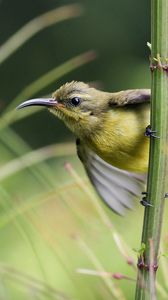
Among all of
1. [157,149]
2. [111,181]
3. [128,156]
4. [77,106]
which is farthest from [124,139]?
[157,149]

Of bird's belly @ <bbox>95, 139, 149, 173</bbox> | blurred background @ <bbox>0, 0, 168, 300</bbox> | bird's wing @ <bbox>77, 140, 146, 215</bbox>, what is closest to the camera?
blurred background @ <bbox>0, 0, 168, 300</bbox>

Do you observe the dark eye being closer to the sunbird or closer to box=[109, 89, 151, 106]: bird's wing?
the sunbird

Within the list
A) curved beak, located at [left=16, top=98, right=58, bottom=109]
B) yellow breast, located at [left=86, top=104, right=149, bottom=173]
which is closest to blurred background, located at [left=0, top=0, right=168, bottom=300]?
curved beak, located at [left=16, top=98, right=58, bottom=109]

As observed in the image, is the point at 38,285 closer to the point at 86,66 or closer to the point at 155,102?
the point at 155,102

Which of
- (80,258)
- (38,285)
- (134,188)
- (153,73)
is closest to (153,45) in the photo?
(153,73)

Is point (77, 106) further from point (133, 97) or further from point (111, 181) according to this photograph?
point (111, 181)

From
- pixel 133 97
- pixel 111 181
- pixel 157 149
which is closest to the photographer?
pixel 157 149

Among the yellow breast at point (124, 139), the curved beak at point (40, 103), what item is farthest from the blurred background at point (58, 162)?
the yellow breast at point (124, 139)
